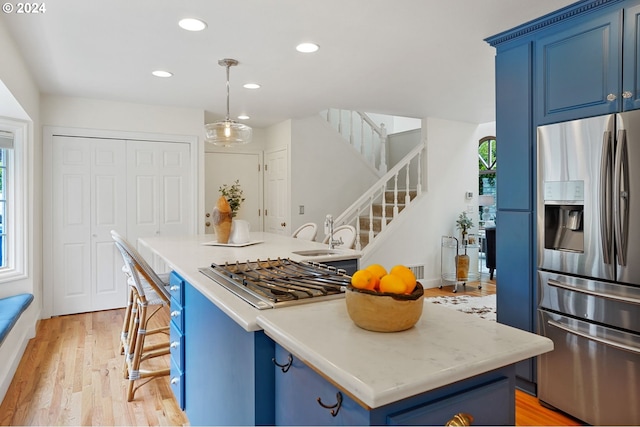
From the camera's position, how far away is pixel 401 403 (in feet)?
2.95

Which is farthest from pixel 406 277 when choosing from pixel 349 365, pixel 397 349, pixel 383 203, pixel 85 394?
pixel 383 203

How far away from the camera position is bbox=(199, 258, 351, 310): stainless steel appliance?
1446 mm

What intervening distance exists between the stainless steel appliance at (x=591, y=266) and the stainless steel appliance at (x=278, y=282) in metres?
1.40

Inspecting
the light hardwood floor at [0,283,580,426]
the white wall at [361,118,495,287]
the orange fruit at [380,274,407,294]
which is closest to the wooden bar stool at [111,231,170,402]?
the light hardwood floor at [0,283,580,426]

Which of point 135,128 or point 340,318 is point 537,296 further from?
point 135,128

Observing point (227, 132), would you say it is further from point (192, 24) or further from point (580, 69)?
point (580, 69)

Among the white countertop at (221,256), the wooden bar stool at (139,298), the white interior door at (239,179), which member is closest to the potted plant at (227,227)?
the white countertop at (221,256)

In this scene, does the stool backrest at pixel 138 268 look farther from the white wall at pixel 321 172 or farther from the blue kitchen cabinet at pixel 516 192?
the white wall at pixel 321 172

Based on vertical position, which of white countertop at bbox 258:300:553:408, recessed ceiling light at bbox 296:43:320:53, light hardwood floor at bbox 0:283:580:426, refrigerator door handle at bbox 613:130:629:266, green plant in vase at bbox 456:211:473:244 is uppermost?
recessed ceiling light at bbox 296:43:320:53

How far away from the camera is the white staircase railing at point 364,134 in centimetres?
641

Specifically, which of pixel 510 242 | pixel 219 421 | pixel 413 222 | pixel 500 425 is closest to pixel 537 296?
pixel 510 242

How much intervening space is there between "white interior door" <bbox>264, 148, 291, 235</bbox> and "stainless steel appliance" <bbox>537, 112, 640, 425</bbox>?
12.5ft

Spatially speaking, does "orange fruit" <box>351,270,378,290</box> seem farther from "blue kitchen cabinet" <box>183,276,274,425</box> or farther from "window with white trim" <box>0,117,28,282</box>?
"window with white trim" <box>0,117,28,282</box>

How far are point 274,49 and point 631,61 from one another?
2.21m
